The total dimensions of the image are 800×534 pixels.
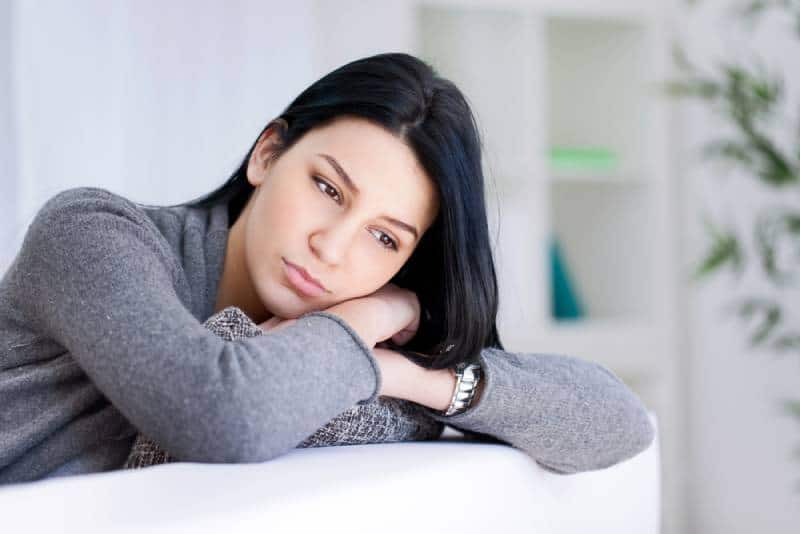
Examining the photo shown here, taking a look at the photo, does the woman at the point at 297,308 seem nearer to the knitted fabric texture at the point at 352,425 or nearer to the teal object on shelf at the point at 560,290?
the knitted fabric texture at the point at 352,425

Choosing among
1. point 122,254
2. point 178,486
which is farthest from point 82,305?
point 178,486

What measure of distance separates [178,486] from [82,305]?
246mm

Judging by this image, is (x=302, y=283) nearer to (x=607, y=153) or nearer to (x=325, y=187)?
(x=325, y=187)

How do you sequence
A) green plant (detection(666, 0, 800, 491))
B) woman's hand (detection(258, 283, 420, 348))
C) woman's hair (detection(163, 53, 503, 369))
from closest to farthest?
woman's hand (detection(258, 283, 420, 348)) → woman's hair (detection(163, 53, 503, 369)) → green plant (detection(666, 0, 800, 491))

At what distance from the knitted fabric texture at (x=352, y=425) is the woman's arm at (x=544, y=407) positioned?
3cm

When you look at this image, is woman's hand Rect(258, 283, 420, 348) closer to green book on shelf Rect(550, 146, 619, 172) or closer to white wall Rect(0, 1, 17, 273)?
white wall Rect(0, 1, 17, 273)

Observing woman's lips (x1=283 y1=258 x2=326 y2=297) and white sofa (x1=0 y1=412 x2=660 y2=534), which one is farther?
woman's lips (x1=283 y1=258 x2=326 y2=297)

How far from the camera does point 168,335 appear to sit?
2.97 feet

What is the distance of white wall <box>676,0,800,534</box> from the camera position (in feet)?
10.3

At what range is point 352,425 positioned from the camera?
1.11m

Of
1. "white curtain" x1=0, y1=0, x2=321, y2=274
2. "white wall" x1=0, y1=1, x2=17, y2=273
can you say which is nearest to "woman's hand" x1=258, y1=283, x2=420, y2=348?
"white curtain" x1=0, y1=0, x2=321, y2=274

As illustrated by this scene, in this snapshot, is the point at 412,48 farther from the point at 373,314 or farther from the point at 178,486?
the point at 178,486

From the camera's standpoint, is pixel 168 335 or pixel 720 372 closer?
pixel 168 335

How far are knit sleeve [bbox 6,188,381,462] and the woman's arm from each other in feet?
0.52
